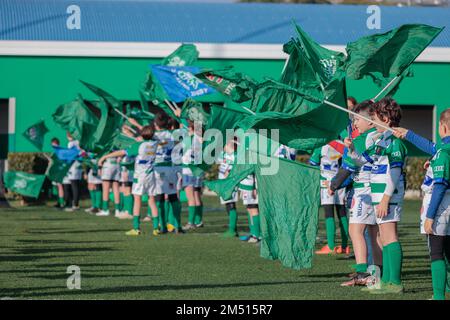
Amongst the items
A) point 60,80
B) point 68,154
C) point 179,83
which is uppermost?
point 60,80

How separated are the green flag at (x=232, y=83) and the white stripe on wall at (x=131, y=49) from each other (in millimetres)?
19734

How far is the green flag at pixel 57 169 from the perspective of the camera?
2452 centimetres

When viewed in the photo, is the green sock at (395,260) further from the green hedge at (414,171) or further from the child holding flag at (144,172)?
the green hedge at (414,171)

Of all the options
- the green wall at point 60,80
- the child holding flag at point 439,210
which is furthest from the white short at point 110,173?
the child holding flag at point 439,210

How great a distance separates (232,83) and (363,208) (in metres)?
2.26

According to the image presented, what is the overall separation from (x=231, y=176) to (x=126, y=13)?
24.8 meters

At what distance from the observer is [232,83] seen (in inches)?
453

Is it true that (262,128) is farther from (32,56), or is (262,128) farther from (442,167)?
(32,56)

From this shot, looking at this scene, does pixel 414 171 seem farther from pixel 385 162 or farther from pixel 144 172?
pixel 385 162

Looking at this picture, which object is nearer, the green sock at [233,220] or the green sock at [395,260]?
the green sock at [395,260]

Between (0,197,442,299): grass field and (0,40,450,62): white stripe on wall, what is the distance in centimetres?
1322

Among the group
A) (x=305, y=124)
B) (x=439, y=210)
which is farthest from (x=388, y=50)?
(x=439, y=210)

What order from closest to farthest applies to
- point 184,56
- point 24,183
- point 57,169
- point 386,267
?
point 386,267
point 184,56
point 24,183
point 57,169

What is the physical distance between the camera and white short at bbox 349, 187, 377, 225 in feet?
33.7
